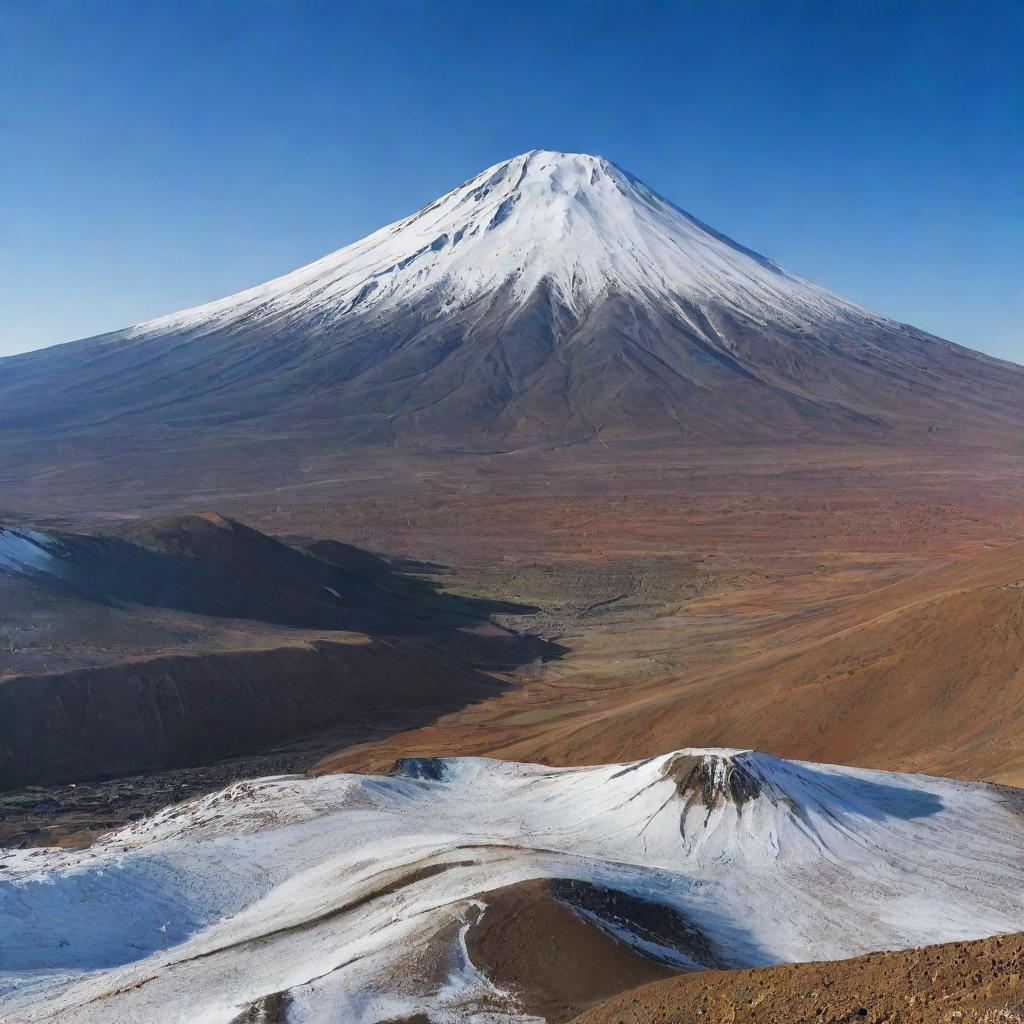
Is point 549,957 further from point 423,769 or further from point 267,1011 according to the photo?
point 423,769

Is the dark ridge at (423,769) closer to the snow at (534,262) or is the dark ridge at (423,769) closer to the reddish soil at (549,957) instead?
the reddish soil at (549,957)

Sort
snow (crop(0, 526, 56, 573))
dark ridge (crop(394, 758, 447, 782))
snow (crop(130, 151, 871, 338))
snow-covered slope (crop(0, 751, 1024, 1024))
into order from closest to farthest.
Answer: snow-covered slope (crop(0, 751, 1024, 1024))
dark ridge (crop(394, 758, 447, 782))
snow (crop(0, 526, 56, 573))
snow (crop(130, 151, 871, 338))

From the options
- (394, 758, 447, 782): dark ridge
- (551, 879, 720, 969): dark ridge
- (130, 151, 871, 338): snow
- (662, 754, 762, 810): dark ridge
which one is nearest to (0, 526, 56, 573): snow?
(394, 758, 447, 782): dark ridge

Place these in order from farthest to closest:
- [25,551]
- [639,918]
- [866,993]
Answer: [25,551]
[639,918]
[866,993]

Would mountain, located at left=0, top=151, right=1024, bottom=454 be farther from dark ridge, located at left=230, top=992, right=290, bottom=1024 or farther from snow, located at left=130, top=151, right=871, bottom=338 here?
dark ridge, located at left=230, top=992, right=290, bottom=1024

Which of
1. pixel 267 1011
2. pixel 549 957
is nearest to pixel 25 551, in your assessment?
pixel 267 1011

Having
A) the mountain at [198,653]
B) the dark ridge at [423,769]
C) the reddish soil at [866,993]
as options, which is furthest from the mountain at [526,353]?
the reddish soil at [866,993]
